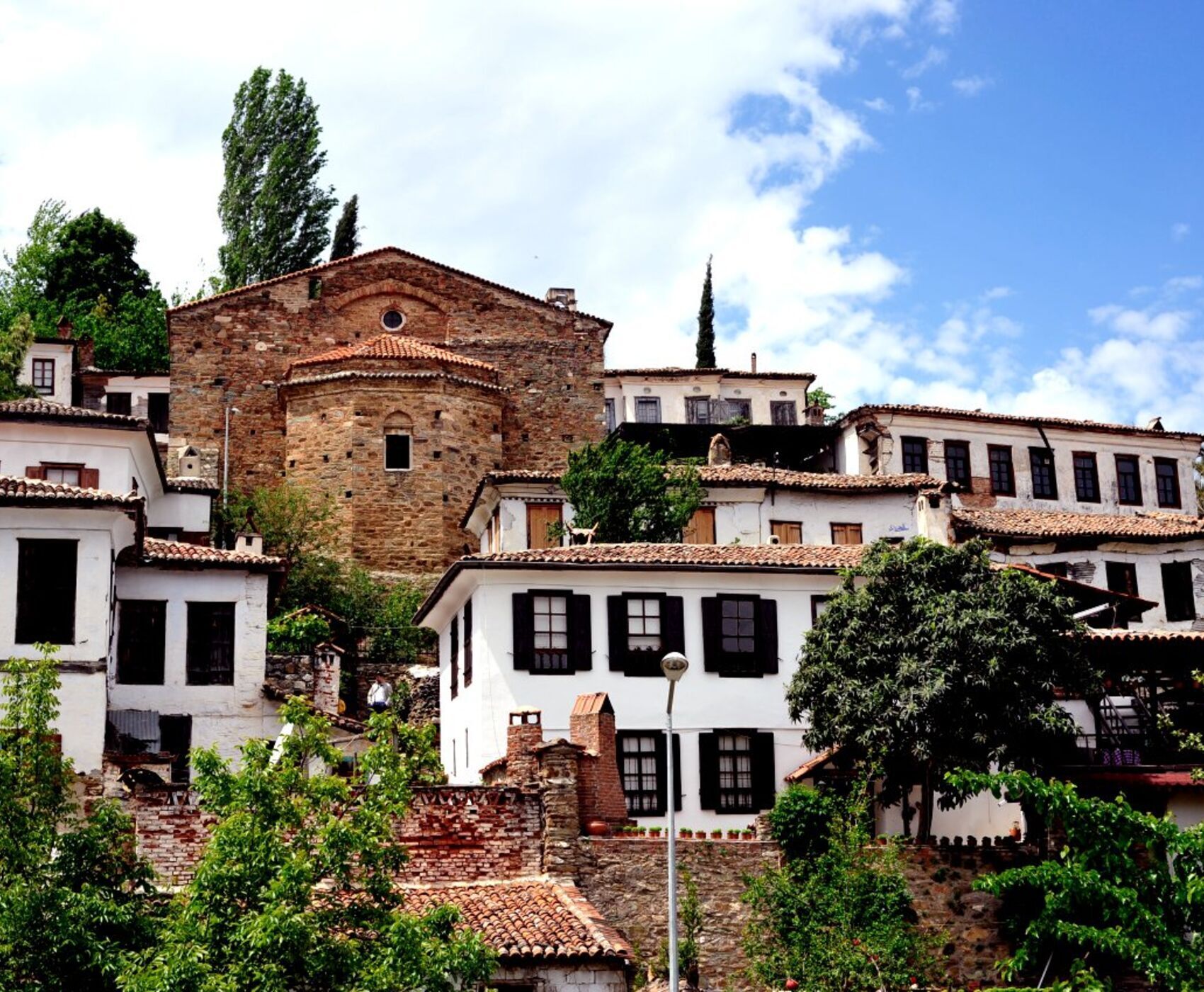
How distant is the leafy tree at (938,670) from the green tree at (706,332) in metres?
40.3

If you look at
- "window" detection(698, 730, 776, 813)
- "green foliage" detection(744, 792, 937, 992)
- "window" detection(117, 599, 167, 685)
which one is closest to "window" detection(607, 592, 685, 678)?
"window" detection(698, 730, 776, 813)

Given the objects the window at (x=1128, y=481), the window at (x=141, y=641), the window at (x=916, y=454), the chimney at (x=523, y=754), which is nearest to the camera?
the chimney at (x=523, y=754)

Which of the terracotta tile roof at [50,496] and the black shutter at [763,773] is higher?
the terracotta tile roof at [50,496]

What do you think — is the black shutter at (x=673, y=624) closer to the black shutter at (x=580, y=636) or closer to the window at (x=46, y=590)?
the black shutter at (x=580, y=636)

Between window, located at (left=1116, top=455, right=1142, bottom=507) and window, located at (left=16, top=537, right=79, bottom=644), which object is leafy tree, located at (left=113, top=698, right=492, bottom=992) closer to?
window, located at (left=16, top=537, right=79, bottom=644)

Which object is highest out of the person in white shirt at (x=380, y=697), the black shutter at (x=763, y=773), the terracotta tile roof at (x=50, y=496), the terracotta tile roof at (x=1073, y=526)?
the terracotta tile roof at (x=1073, y=526)

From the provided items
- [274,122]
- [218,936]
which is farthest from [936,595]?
[274,122]

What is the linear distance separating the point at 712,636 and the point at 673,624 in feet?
2.60

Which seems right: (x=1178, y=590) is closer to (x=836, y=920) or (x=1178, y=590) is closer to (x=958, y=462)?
(x=958, y=462)

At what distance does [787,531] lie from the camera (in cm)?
4594

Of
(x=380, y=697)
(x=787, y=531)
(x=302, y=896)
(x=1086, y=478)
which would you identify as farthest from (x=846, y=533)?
(x=302, y=896)

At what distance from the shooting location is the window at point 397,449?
180ft

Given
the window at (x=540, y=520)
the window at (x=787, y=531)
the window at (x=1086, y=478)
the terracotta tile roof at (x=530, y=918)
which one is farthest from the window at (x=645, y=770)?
the window at (x=1086, y=478)

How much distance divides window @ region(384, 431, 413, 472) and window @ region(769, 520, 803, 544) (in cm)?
1366
